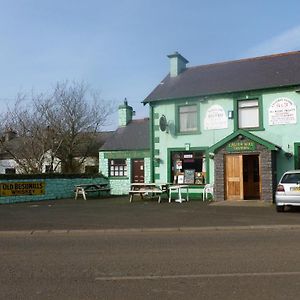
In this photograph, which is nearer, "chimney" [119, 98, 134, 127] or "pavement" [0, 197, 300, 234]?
"pavement" [0, 197, 300, 234]

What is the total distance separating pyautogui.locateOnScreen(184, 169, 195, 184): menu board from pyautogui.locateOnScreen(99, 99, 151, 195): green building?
3.81m

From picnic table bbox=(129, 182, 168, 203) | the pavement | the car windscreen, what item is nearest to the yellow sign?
the pavement

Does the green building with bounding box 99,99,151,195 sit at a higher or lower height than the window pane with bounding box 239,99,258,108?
lower

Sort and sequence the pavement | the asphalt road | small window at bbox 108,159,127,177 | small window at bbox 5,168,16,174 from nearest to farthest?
the asphalt road, the pavement, small window at bbox 108,159,127,177, small window at bbox 5,168,16,174

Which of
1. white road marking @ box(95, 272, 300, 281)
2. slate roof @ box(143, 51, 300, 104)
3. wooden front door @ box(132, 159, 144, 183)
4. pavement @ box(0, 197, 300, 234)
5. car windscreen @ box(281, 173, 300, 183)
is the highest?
slate roof @ box(143, 51, 300, 104)

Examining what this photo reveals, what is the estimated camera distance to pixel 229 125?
24641mm

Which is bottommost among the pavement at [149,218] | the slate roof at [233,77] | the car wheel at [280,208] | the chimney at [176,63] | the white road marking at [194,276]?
the white road marking at [194,276]

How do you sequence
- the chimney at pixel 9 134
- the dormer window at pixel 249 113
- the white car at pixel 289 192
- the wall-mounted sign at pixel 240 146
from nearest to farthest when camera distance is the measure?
1. the white car at pixel 289 192
2. the wall-mounted sign at pixel 240 146
3. the dormer window at pixel 249 113
4. the chimney at pixel 9 134

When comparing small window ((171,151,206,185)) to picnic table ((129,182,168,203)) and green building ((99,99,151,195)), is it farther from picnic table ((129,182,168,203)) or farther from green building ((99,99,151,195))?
green building ((99,99,151,195))

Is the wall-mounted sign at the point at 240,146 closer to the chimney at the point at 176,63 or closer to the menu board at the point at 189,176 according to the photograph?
the menu board at the point at 189,176

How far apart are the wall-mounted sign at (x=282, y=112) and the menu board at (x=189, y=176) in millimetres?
4806

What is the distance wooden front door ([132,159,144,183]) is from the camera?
98.8 ft

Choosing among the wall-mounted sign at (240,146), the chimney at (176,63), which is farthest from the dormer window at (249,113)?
the chimney at (176,63)

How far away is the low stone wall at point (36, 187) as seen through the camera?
977 inches
